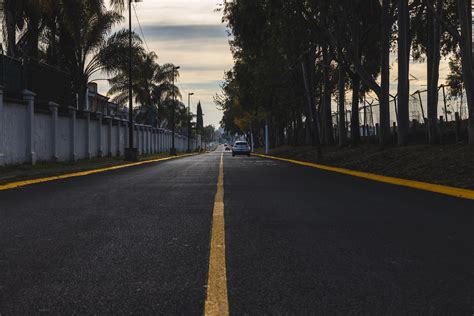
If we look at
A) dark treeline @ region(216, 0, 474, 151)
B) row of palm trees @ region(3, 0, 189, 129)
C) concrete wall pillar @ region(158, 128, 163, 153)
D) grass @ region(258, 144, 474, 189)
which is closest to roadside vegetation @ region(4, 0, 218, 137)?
row of palm trees @ region(3, 0, 189, 129)

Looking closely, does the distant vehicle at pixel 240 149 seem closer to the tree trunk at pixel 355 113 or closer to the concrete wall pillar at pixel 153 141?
the concrete wall pillar at pixel 153 141

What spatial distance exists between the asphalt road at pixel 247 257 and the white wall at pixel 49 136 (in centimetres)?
1072

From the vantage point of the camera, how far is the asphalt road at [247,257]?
3.44 meters

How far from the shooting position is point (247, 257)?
15.4ft

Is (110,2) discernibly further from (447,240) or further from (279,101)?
(447,240)

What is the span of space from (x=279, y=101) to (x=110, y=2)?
18.6 metres

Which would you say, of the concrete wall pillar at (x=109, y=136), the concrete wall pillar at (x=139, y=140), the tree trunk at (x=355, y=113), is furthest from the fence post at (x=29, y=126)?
the concrete wall pillar at (x=139, y=140)

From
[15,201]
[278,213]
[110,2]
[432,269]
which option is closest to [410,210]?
[278,213]

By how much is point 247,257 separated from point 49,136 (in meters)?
19.9

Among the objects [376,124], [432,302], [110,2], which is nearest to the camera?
[432,302]

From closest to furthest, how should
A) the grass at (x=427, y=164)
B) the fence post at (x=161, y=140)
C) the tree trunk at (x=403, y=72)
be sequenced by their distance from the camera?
the grass at (x=427, y=164) → the tree trunk at (x=403, y=72) → the fence post at (x=161, y=140)

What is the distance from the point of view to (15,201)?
30.2 feet

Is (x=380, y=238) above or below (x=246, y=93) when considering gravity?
below

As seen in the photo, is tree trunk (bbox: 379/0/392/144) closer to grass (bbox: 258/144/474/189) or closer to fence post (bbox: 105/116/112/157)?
grass (bbox: 258/144/474/189)
